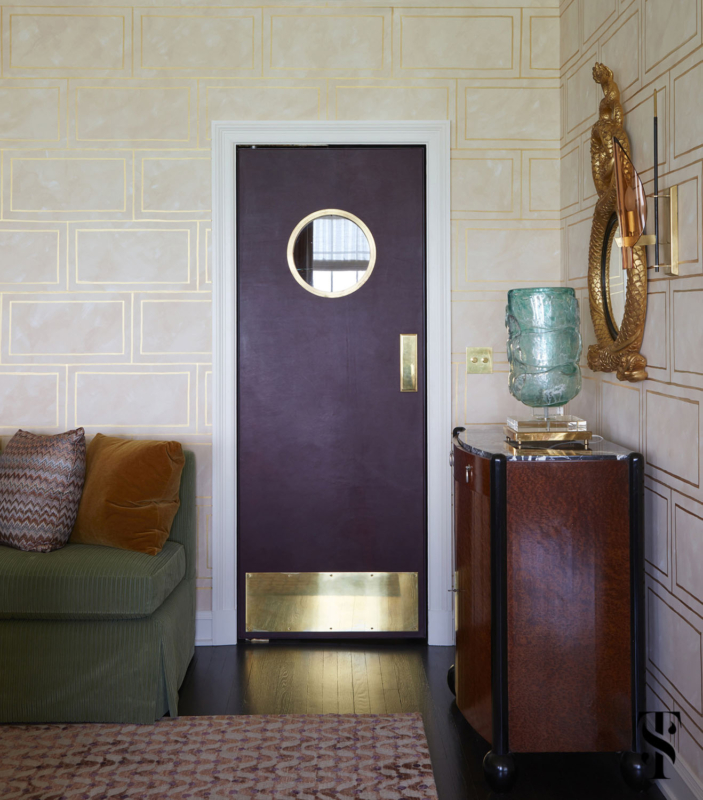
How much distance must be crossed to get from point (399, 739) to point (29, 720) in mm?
1166

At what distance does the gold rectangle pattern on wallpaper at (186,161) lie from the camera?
288 centimetres

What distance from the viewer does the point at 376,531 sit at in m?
2.98

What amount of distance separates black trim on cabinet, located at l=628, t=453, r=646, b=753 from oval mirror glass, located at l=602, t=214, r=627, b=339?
0.53m

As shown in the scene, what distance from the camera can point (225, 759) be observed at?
208cm

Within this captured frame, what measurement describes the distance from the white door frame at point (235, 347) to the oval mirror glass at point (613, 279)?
0.73m

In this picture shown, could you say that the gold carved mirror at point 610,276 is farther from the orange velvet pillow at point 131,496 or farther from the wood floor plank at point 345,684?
the orange velvet pillow at point 131,496

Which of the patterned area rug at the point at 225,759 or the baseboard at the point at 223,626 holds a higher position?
the baseboard at the point at 223,626

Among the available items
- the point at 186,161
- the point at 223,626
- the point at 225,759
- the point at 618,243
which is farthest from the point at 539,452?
the point at 186,161

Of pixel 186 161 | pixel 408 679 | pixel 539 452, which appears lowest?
pixel 408 679

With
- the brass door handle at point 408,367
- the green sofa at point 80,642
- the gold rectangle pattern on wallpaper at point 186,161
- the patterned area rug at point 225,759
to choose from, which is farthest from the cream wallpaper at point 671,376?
the green sofa at point 80,642

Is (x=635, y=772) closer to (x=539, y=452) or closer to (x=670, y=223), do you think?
(x=539, y=452)

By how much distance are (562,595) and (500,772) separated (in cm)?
49

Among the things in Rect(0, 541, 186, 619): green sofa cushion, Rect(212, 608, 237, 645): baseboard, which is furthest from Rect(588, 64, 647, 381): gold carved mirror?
Rect(212, 608, 237, 645): baseboard

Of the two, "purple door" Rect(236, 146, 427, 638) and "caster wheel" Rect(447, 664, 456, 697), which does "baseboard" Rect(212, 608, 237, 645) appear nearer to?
"purple door" Rect(236, 146, 427, 638)
